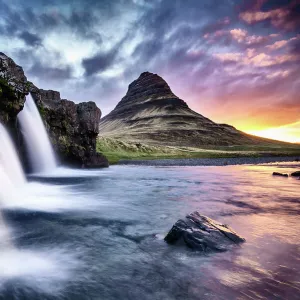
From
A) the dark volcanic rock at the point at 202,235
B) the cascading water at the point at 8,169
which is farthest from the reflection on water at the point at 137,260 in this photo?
the cascading water at the point at 8,169

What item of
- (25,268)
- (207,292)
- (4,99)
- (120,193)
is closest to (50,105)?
(4,99)

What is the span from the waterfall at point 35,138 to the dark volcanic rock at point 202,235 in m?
29.4

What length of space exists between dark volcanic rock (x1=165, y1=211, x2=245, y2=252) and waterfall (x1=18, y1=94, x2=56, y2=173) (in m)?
29.4

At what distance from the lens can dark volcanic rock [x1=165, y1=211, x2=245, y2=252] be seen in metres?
7.63

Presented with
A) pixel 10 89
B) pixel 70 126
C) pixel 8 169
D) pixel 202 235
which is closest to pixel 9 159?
pixel 8 169

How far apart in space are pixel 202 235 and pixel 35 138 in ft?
105

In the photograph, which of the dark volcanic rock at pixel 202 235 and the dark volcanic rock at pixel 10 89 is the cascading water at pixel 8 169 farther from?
the dark volcanic rock at pixel 202 235

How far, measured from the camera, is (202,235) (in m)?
7.88

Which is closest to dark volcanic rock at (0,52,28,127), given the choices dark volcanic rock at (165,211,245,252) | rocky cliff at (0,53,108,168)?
rocky cliff at (0,53,108,168)

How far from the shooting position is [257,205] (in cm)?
1574

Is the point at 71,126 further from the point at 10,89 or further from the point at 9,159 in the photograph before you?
the point at 10,89

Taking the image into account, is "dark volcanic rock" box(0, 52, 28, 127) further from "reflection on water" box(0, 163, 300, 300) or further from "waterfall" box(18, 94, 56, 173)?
"reflection on water" box(0, 163, 300, 300)

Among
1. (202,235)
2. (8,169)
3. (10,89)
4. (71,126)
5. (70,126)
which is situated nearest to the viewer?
(202,235)

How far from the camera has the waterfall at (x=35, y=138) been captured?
32.9m
